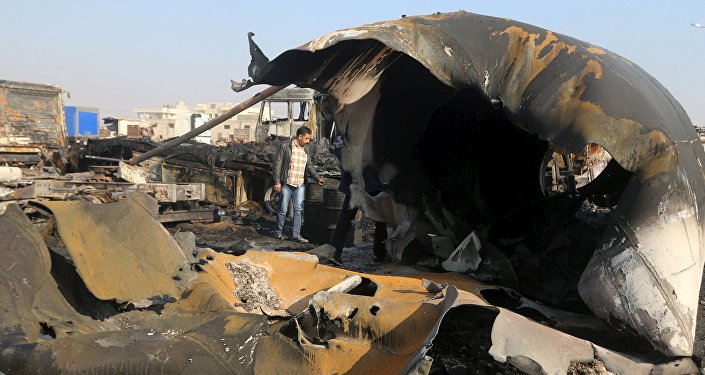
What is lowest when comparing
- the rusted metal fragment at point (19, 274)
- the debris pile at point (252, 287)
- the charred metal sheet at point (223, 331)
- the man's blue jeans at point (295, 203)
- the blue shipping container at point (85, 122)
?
the blue shipping container at point (85, 122)

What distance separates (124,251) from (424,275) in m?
2.36

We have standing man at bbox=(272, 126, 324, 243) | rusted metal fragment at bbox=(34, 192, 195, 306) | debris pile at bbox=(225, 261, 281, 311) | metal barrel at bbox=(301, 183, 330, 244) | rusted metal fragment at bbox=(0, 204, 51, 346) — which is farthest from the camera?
metal barrel at bbox=(301, 183, 330, 244)

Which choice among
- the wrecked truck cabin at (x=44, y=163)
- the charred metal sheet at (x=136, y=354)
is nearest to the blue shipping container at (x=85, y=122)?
the wrecked truck cabin at (x=44, y=163)

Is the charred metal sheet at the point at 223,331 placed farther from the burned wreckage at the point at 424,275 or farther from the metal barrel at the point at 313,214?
the metal barrel at the point at 313,214

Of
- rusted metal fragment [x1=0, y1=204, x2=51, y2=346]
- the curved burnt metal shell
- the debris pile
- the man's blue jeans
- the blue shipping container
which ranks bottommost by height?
the blue shipping container

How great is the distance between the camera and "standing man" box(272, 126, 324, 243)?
10.3 metres

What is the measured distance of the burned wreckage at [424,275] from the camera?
2.94 metres

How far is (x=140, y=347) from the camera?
2.62 metres

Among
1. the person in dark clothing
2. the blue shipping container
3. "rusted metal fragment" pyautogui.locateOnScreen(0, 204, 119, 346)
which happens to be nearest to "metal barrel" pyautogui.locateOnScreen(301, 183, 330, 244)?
the person in dark clothing

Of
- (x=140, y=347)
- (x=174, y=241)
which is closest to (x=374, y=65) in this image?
(x=174, y=241)

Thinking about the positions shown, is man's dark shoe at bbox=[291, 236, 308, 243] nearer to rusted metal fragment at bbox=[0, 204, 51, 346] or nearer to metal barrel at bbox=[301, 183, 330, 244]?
metal barrel at bbox=[301, 183, 330, 244]

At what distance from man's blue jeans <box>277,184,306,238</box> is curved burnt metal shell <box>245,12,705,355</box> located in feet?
18.2

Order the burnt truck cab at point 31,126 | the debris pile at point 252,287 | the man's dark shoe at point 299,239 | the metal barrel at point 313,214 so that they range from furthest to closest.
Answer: the burnt truck cab at point 31,126 < the metal barrel at point 313,214 < the man's dark shoe at point 299,239 < the debris pile at point 252,287

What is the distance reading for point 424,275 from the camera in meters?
4.94
